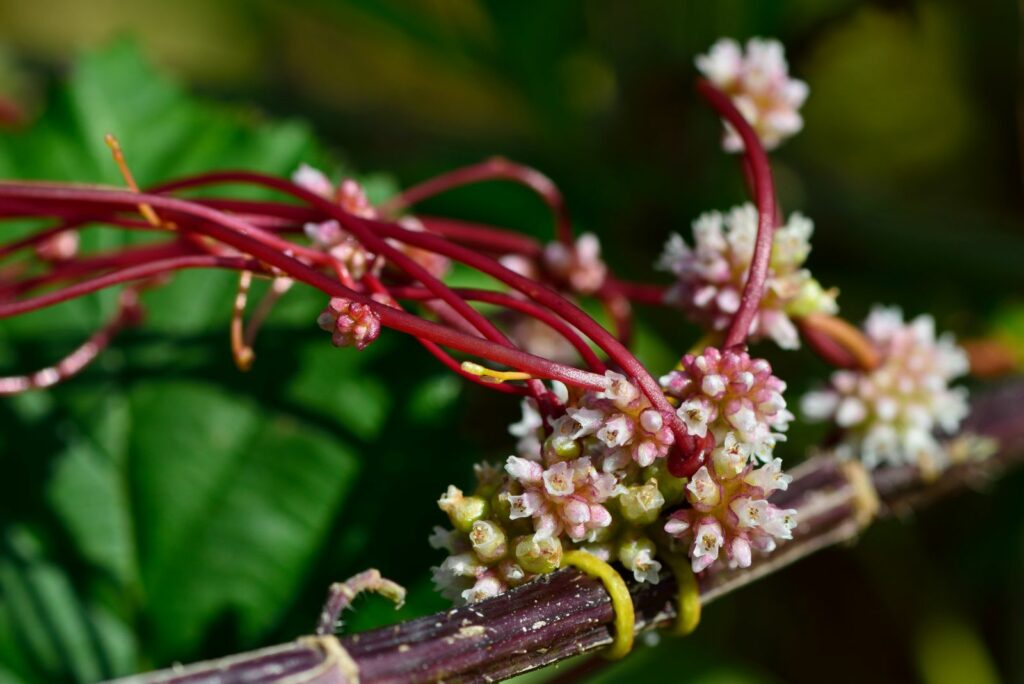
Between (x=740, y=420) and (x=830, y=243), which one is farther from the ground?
(x=830, y=243)

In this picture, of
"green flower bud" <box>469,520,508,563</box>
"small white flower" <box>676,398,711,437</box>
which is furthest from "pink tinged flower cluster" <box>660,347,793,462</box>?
"green flower bud" <box>469,520,508,563</box>

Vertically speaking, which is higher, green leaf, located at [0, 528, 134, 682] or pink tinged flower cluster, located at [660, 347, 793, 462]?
green leaf, located at [0, 528, 134, 682]

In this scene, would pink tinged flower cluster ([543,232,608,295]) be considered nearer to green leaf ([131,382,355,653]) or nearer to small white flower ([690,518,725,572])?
green leaf ([131,382,355,653])

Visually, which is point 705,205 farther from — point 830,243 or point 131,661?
point 131,661

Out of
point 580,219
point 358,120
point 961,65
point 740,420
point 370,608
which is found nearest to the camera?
point 740,420

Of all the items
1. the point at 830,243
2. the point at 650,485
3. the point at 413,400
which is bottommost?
the point at 650,485

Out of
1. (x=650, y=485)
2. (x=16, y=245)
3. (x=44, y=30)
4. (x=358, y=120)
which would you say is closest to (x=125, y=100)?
(x=16, y=245)

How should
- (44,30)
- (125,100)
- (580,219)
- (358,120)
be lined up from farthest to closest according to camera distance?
(44,30) < (358,120) < (580,219) < (125,100)
